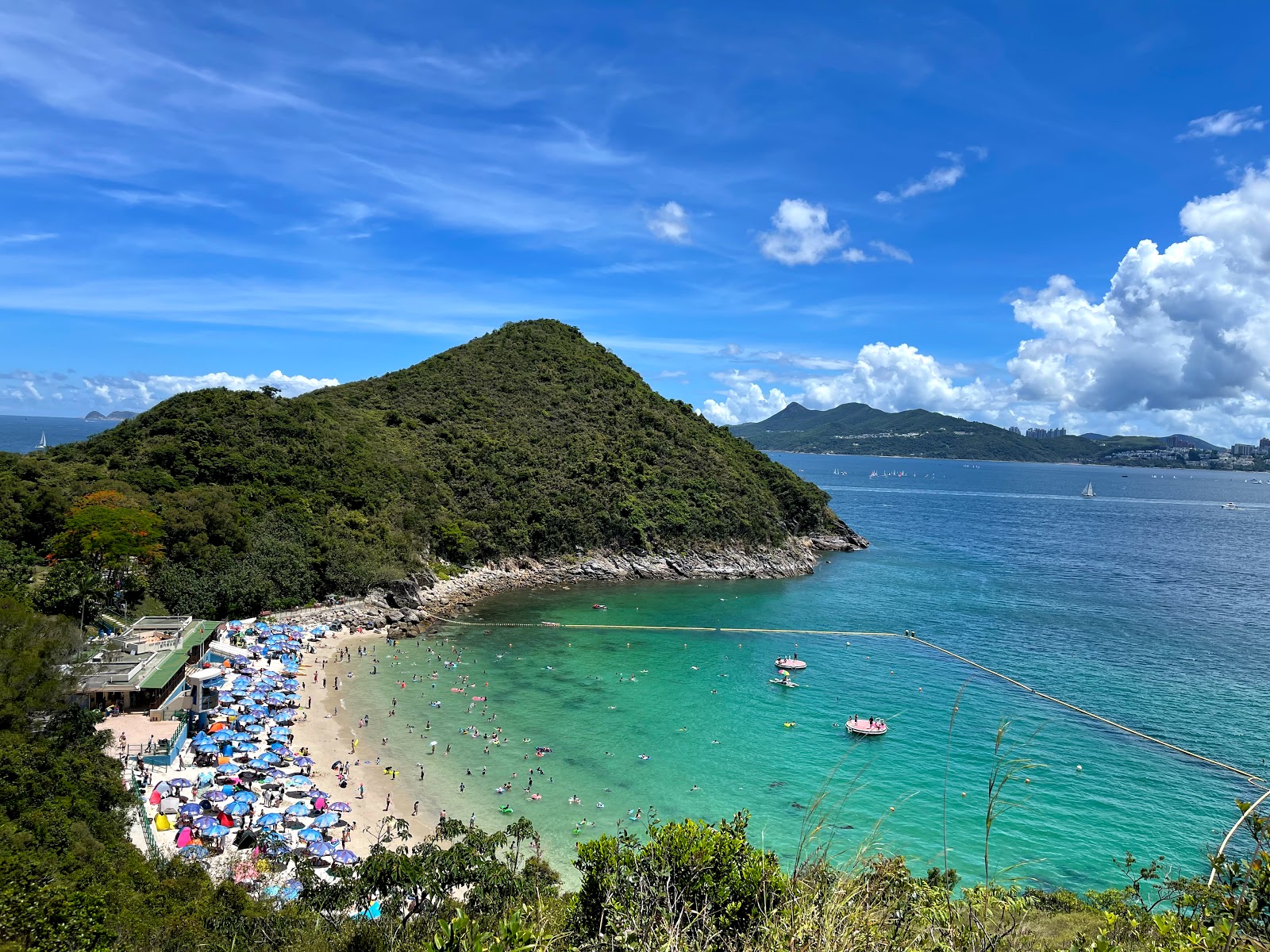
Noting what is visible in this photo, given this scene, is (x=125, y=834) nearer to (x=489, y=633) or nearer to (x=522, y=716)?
(x=522, y=716)

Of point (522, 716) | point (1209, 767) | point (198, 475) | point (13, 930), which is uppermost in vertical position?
point (198, 475)

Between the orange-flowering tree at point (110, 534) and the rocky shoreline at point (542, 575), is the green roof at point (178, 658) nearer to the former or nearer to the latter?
the orange-flowering tree at point (110, 534)

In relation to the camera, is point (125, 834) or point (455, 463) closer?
point (125, 834)

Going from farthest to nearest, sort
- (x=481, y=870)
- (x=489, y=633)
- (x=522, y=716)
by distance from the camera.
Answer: (x=489, y=633) < (x=522, y=716) < (x=481, y=870)

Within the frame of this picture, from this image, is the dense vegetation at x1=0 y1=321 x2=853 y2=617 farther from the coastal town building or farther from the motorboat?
the motorboat

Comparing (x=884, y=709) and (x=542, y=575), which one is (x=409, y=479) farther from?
(x=884, y=709)

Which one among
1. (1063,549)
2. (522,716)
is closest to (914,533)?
(1063,549)
